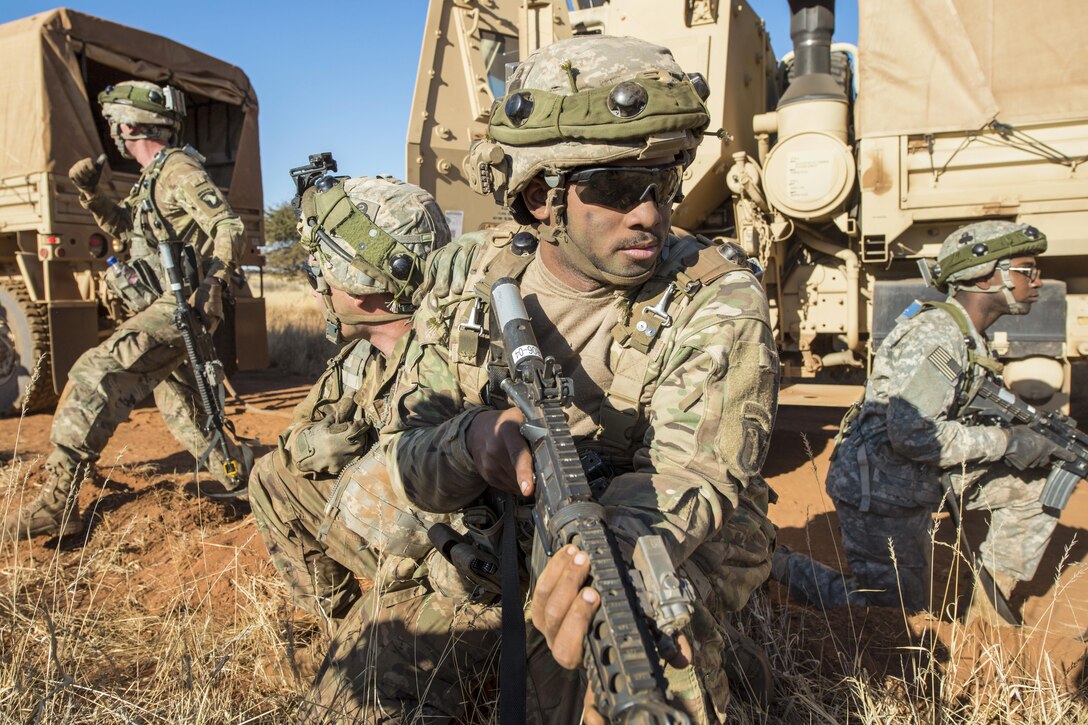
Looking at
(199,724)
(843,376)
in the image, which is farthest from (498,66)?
(199,724)

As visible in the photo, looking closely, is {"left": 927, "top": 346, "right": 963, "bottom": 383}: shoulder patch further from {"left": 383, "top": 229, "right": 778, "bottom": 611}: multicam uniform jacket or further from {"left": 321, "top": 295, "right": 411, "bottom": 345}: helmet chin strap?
{"left": 321, "top": 295, "right": 411, "bottom": 345}: helmet chin strap

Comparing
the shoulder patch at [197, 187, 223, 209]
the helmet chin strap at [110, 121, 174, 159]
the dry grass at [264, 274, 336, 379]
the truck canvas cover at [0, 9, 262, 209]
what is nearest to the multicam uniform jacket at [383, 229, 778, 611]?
the shoulder patch at [197, 187, 223, 209]

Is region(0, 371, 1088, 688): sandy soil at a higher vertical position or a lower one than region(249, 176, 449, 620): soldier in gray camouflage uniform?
lower

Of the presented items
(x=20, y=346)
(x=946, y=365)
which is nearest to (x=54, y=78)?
(x=20, y=346)

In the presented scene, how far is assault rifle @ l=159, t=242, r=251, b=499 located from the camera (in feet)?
14.5

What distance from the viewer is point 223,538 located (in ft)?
13.3

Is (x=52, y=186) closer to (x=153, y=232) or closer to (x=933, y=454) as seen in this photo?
A: (x=153, y=232)

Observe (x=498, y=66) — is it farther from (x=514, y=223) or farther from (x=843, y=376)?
(x=514, y=223)

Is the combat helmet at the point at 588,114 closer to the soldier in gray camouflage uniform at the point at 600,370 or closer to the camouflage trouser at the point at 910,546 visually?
the soldier in gray camouflage uniform at the point at 600,370

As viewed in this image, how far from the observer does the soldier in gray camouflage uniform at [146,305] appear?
414 centimetres

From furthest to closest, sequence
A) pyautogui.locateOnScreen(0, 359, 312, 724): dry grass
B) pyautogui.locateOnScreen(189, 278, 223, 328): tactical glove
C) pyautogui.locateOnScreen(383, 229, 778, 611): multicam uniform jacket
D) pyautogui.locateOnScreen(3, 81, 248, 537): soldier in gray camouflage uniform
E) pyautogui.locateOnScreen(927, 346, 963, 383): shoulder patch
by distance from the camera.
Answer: pyautogui.locateOnScreen(189, 278, 223, 328): tactical glove, pyautogui.locateOnScreen(3, 81, 248, 537): soldier in gray camouflage uniform, pyautogui.locateOnScreen(927, 346, 963, 383): shoulder patch, pyautogui.locateOnScreen(0, 359, 312, 724): dry grass, pyautogui.locateOnScreen(383, 229, 778, 611): multicam uniform jacket

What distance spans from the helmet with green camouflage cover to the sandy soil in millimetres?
1662

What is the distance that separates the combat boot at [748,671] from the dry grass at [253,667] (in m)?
0.06

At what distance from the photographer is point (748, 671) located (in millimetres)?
2332
